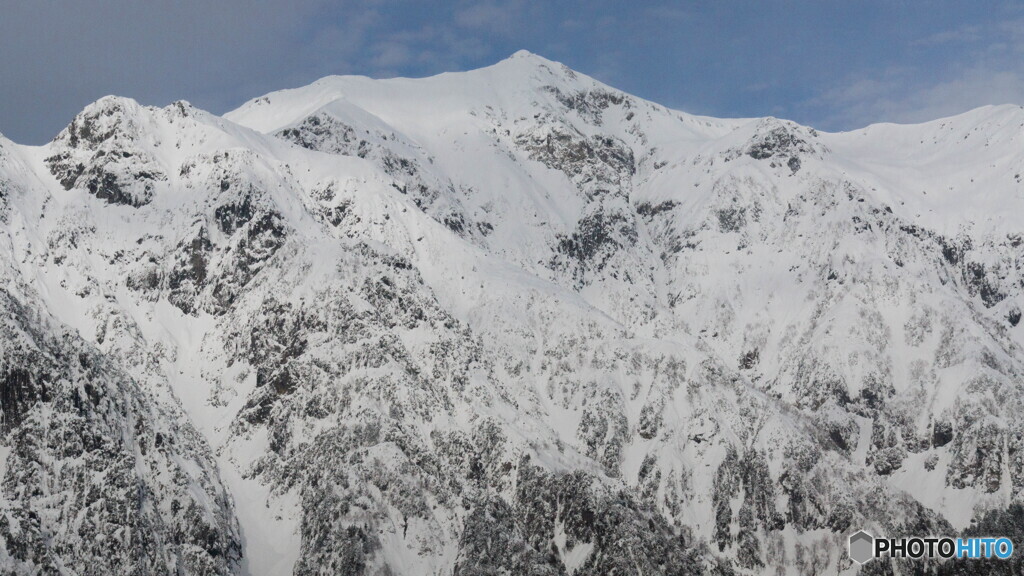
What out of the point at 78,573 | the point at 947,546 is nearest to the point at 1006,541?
the point at 947,546

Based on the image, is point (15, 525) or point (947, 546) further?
point (15, 525)

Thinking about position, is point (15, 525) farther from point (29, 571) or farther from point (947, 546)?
point (947, 546)

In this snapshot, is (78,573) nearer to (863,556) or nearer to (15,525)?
(15,525)

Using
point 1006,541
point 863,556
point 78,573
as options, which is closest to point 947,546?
point 1006,541

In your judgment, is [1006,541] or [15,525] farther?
[15,525]

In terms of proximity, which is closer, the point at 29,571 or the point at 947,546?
the point at 947,546

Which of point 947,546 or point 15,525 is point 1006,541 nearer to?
point 947,546

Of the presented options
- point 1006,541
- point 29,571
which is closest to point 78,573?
point 29,571
